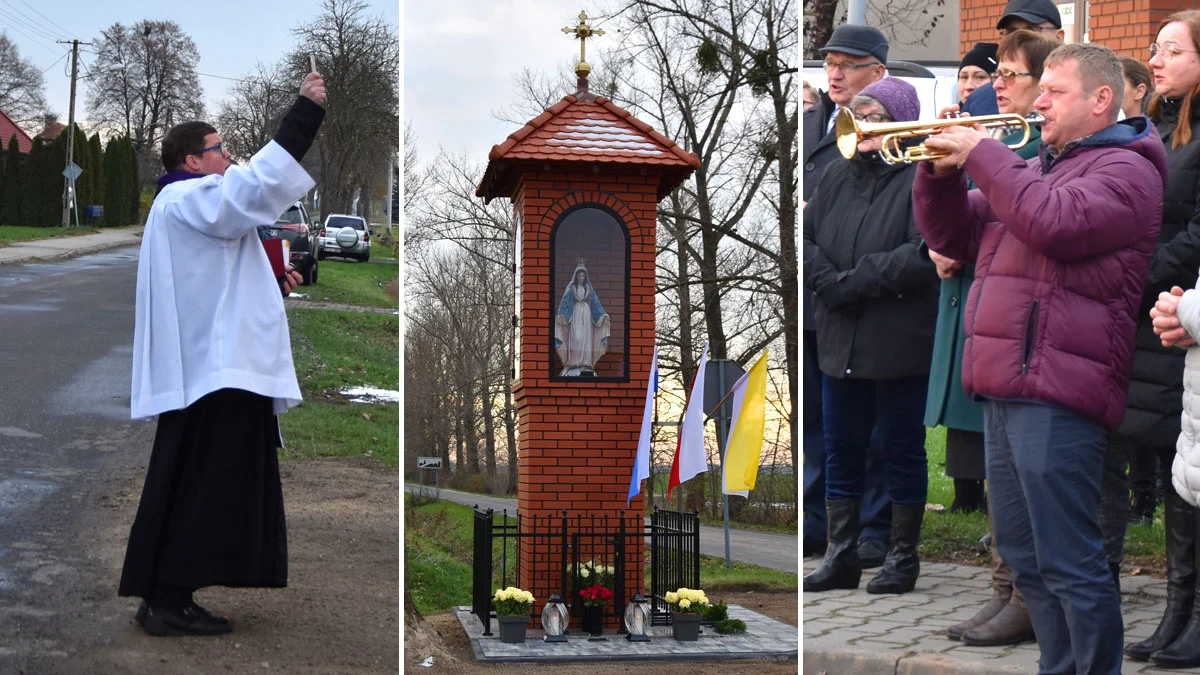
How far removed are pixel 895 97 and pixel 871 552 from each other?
1952mm

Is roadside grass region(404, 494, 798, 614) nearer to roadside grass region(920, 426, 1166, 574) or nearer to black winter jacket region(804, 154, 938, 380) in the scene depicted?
roadside grass region(920, 426, 1166, 574)

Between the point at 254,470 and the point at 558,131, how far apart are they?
593 centimetres

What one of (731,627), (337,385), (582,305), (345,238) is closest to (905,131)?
(345,238)

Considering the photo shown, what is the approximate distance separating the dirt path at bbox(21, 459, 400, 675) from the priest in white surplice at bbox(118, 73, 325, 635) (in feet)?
0.42

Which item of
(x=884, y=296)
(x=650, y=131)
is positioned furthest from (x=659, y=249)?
(x=884, y=296)

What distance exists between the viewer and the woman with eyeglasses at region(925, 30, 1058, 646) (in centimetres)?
434

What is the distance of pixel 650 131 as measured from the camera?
10078 millimetres

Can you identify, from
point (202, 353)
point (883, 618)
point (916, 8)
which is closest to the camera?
point (202, 353)

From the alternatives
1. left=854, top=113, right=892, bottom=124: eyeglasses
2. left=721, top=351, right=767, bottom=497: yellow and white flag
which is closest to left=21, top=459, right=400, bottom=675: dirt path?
left=854, top=113, right=892, bottom=124: eyeglasses

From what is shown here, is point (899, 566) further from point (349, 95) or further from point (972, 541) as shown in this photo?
point (349, 95)

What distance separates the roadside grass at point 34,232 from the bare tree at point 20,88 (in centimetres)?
50

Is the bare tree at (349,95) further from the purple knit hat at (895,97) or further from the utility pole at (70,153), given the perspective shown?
the purple knit hat at (895,97)

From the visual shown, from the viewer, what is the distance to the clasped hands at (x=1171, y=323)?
11.9 feet

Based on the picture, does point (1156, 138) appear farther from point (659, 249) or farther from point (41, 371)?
point (659, 249)
